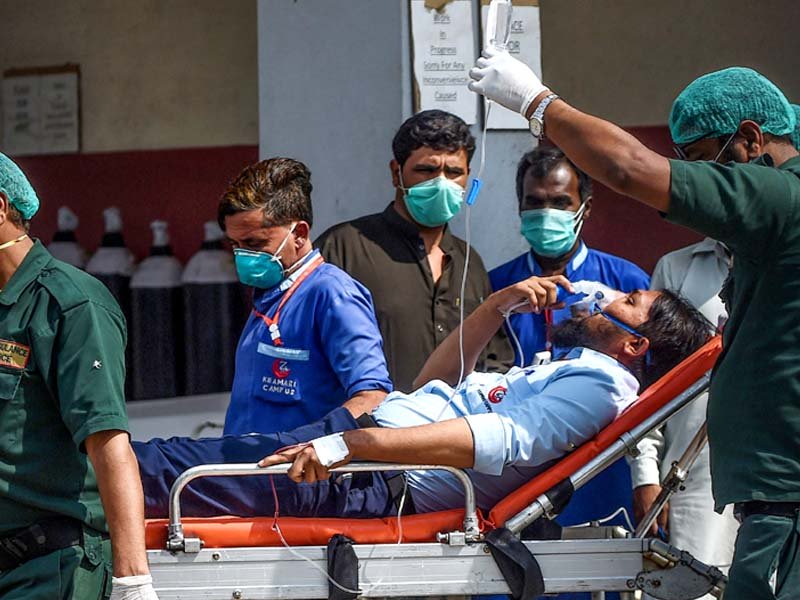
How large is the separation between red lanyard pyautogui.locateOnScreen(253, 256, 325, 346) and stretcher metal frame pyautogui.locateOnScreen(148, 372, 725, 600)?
2.13 ft

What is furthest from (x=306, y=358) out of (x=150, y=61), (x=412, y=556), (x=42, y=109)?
(x=42, y=109)

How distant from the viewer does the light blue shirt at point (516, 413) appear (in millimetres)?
3325

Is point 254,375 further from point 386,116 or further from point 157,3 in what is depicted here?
point 157,3

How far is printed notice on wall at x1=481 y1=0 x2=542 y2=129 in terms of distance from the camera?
4961mm

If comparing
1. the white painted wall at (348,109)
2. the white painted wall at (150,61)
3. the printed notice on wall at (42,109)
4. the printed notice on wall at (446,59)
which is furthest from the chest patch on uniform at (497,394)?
the printed notice on wall at (42,109)

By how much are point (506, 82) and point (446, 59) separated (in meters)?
2.15

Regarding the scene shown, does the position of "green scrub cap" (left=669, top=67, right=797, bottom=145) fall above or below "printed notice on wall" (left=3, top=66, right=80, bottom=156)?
below

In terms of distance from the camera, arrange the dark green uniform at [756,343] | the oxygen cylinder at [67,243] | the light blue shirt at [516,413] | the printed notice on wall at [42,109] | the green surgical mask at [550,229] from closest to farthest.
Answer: the dark green uniform at [756,343] < the light blue shirt at [516,413] < the green surgical mask at [550,229] < the oxygen cylinder at [67,243] < the printed notice on wall at [42,109]

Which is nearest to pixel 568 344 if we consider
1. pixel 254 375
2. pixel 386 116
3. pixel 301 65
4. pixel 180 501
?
pixel 254 375

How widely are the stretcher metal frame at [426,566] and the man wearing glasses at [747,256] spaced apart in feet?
1.89

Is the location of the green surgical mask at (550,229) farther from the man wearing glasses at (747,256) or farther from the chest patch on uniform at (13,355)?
the chest patch on uniform at (13,355)

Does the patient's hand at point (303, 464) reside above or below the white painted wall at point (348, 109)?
below

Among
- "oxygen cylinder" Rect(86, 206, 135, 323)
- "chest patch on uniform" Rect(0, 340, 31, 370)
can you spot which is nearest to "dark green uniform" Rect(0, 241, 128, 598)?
"chest patch on uniform" Rect(0, 340, 31, 370)

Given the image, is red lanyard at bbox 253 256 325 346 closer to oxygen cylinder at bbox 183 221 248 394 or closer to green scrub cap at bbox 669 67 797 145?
green scrub cap at bbox 669 67 797 145
